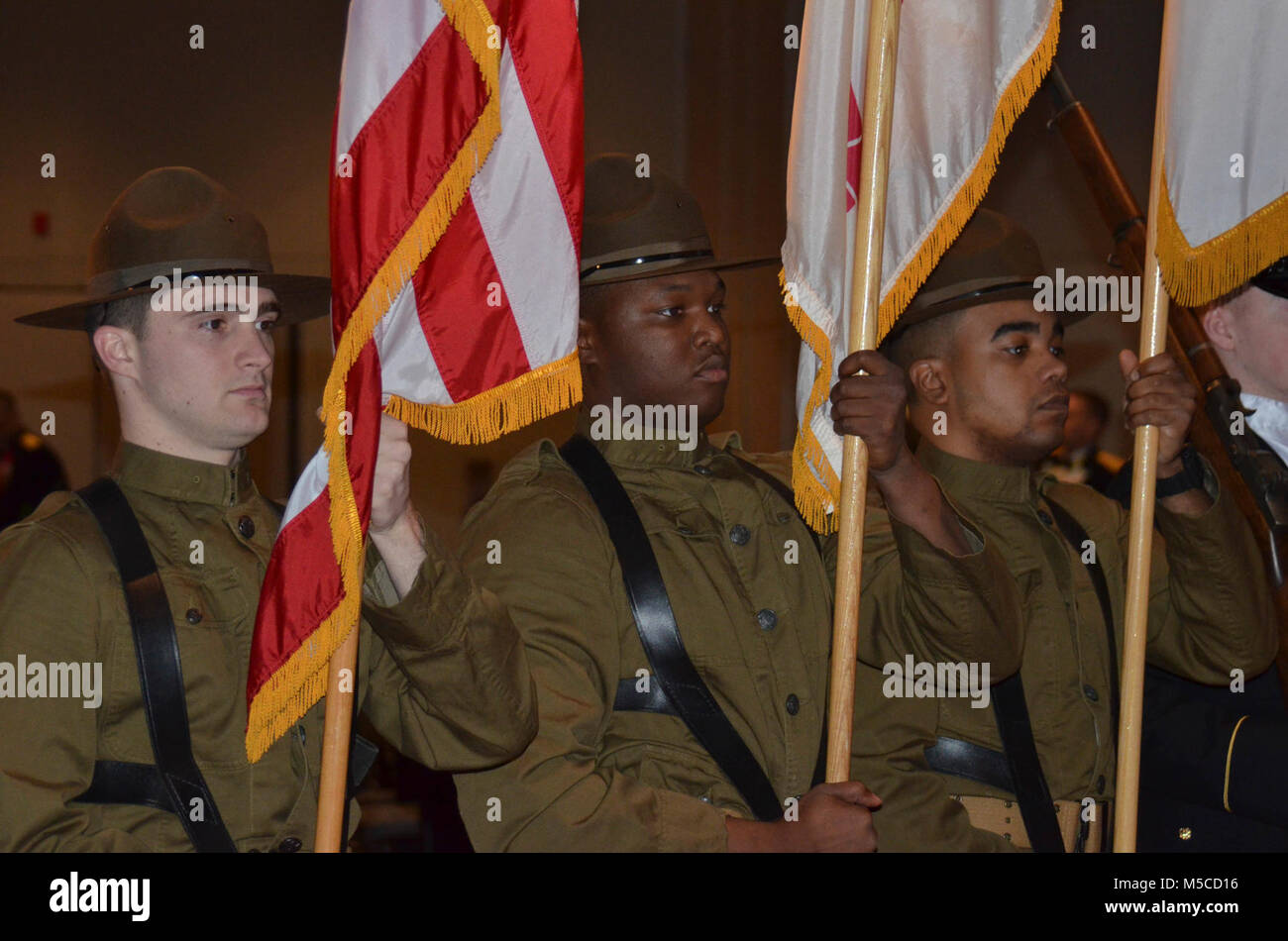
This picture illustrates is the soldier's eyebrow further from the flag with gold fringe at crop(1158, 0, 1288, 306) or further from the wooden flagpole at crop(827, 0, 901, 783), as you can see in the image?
the wooden flagpole at crop(827, 0, 901, 783)

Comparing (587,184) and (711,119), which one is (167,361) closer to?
(587,184)

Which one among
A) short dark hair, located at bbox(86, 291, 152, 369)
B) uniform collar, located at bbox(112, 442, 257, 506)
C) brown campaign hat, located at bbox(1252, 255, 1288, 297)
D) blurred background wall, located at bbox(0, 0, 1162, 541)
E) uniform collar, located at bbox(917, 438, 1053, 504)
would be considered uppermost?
blurred background wall, located at bbox(0, 0, 1162, 541)

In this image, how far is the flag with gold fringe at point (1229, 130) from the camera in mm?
2760

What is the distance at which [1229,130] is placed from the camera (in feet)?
Answer: 9.10

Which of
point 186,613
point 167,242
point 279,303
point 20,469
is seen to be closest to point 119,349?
point 167,242

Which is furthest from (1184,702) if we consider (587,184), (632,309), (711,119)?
(711,119)

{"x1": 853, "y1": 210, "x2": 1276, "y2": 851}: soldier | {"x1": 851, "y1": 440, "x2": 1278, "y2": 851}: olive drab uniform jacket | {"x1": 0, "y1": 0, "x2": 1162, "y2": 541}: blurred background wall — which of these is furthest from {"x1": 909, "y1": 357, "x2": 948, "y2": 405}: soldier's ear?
{"x1": 0, "y1": 0, "x2": 1162, "y2": 541}: blurred background wall

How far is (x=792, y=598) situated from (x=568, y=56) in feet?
3.52

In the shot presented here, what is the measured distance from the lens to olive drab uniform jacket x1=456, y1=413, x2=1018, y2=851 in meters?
2.61

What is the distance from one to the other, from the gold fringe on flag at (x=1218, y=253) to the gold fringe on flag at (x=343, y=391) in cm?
117

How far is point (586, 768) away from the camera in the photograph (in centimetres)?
261

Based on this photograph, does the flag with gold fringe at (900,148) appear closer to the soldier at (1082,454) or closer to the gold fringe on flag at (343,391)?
the gold fringe on flag at (343,391)

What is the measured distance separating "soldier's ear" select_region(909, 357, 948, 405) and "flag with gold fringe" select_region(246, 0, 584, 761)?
114 centimetres

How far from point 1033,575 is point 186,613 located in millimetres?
1709
